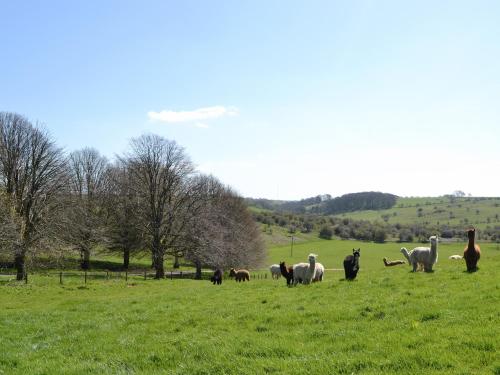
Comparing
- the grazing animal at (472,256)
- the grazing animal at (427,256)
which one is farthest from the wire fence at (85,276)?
the grazing animal at (472,256)

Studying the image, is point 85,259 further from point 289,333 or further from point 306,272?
point 289,333

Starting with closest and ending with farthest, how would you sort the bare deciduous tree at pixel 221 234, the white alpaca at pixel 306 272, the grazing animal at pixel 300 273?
1. the white alpaca at pixel 306 272
2. the grazing animal at pixel 300 273
3. the bare deciduous tree at pixel 221 234

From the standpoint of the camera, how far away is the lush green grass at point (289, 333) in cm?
875

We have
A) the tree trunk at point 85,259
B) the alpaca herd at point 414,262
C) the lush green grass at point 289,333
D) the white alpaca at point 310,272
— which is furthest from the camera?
the tree trunk at point 85,259

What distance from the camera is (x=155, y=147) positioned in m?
54.6

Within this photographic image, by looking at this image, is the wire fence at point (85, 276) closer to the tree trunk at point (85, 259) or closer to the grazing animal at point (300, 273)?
the tree trunk at point (85, 259)

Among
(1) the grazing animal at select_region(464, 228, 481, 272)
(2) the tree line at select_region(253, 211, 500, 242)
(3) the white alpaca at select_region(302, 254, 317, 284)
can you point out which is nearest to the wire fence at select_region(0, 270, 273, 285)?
(3) the white alpaca at select_region(302, 254, 317, 284)

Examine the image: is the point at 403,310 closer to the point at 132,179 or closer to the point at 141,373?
the point at 141,373

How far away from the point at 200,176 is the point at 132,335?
2240 inches

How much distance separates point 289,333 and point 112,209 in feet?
178

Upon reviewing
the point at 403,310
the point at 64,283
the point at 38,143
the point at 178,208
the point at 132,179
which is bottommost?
the point at 64,283

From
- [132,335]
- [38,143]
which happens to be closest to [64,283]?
[38,143]

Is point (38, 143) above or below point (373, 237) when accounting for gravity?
above

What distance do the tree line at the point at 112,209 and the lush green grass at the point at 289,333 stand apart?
2609cm
